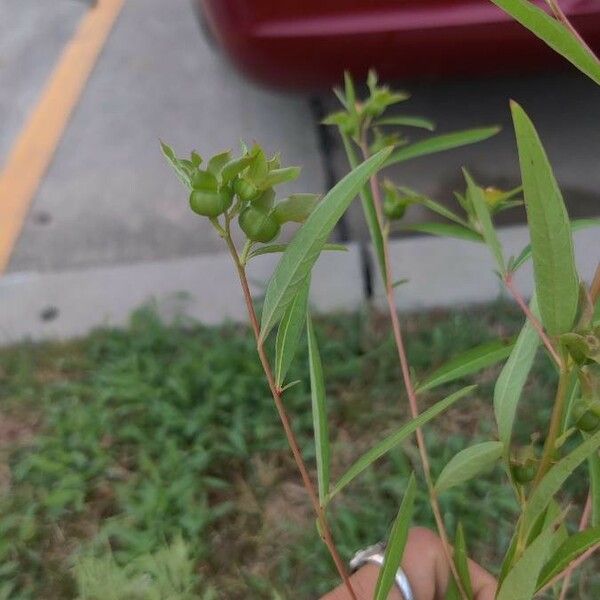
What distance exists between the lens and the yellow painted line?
104 inches

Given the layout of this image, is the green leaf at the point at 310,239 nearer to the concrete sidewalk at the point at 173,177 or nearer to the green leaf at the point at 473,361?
the green leaf at the point at 473,361

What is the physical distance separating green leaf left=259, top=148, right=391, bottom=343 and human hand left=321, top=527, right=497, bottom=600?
0.47 meters

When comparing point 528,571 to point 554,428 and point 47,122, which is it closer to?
point 554,428

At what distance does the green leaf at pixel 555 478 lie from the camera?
0.48 meters

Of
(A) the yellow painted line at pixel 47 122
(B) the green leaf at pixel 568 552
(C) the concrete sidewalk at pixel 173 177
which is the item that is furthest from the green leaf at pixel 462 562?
(A) the yellow painted line at pixel 47 122

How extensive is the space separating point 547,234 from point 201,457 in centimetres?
136

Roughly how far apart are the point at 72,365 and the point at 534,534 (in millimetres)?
1537

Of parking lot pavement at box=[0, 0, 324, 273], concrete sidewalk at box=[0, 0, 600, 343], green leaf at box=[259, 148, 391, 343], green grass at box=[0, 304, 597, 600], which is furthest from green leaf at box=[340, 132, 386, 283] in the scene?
parking lot pavement at box=[0, 0, 324, 273]

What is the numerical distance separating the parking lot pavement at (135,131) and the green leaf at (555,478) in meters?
1.91

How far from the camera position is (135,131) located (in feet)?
9.50

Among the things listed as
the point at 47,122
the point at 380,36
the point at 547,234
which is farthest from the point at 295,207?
the point at 47,122

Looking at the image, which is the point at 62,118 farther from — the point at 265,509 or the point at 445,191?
the point at 265,509

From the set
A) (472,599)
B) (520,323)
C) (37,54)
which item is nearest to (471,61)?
(520,323)

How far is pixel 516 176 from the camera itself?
2.49 metres
